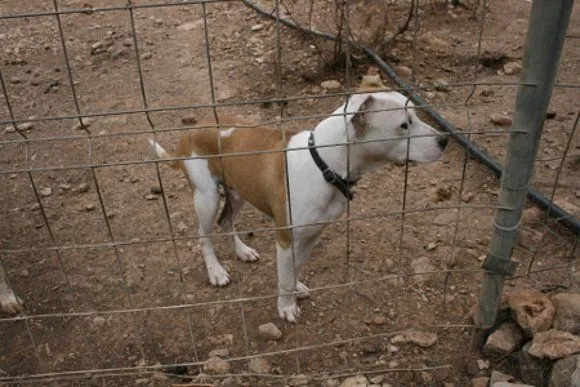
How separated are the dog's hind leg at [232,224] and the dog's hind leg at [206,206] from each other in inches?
6.2

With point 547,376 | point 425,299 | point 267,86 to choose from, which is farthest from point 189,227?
point 547,376

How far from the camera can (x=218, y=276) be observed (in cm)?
355

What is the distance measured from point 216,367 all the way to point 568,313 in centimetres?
165

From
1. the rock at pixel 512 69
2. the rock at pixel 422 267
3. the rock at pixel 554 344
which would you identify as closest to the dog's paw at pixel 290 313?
the rock at pixel 422 267

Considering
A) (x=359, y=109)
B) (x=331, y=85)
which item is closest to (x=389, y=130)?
(x=359, y=109)

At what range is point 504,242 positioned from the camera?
259cm

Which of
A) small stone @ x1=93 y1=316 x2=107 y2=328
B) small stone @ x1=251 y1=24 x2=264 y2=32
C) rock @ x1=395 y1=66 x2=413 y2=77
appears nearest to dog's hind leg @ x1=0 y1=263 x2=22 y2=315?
small stone @ x1=93 y1=316 x2=107 y2=328

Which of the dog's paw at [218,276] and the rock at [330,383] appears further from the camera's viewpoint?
the dog's paw at [218,276]

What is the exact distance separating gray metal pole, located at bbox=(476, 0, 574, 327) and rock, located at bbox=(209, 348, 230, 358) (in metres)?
1.27

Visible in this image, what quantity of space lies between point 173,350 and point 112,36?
14.6 ft

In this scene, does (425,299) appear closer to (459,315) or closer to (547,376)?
(459,315)

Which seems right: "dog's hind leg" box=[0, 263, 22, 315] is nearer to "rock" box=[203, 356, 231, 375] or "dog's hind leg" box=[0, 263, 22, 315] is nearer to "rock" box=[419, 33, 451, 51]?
"rock" box=[203, 356, 231, 375]

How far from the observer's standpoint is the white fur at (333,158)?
2674mm

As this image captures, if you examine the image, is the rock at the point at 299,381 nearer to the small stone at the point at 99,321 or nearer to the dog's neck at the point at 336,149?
the dog's neck at the point at 336,149
